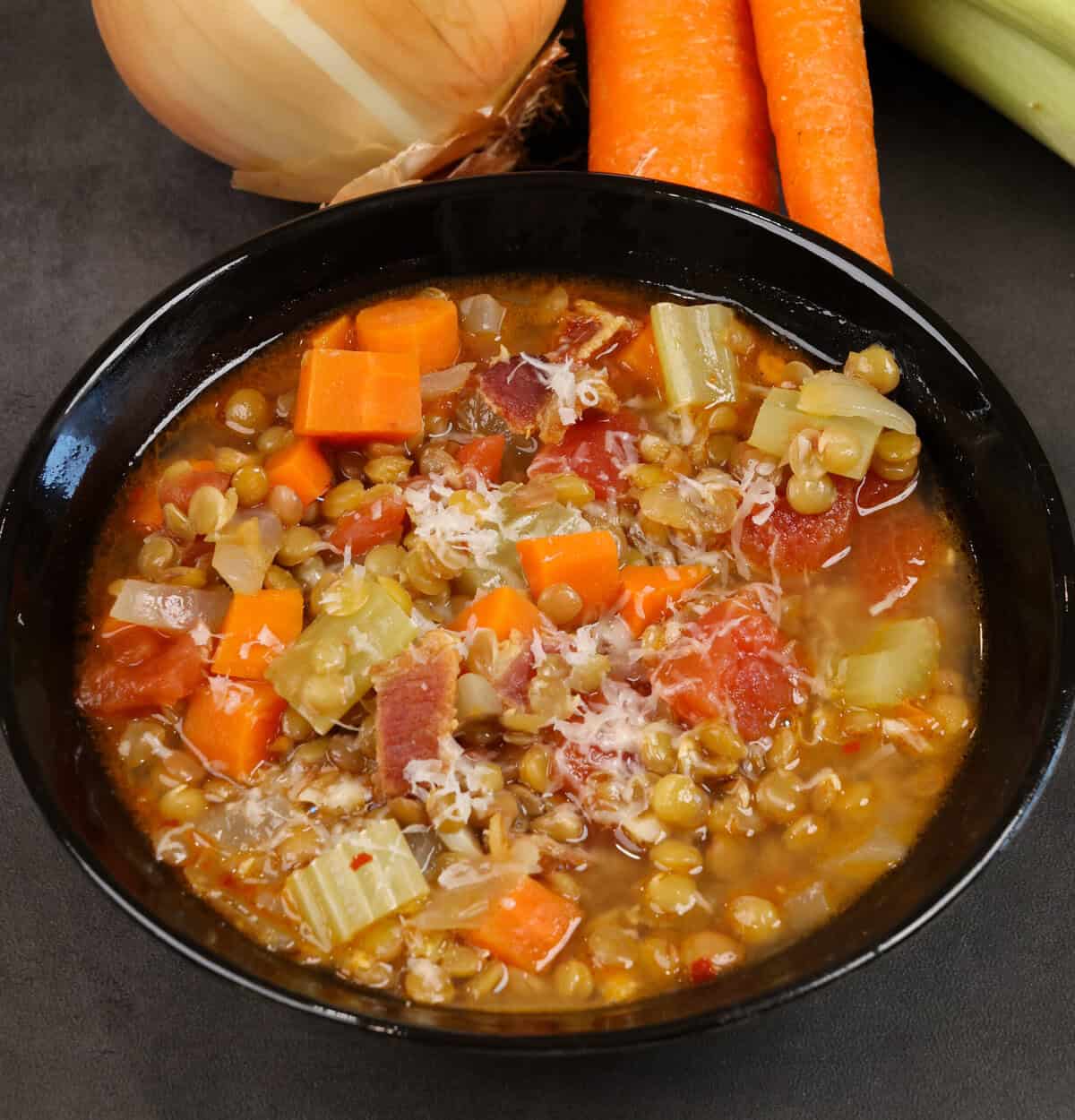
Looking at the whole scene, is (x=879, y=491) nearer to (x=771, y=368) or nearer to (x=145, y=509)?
(x=771, y=368)

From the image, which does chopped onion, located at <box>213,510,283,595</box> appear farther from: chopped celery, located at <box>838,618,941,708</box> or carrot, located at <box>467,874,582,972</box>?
chopped celery, located at <box>838,618,941,708</box>

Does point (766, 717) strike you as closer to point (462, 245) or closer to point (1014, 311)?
point (462, 245)

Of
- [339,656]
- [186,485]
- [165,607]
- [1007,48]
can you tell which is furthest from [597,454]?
[1007,48]

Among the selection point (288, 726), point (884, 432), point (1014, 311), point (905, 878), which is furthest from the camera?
point (1014, 311)

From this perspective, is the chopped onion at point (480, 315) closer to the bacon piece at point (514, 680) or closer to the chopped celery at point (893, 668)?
the bacon piece at point (514, 680)

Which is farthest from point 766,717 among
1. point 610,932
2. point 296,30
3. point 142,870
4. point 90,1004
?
point 296,30

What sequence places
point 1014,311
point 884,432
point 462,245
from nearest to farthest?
point 884,432, point 462,245, point 1014,311

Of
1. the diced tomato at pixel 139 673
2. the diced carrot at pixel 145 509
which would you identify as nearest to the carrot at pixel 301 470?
the diced carrot at pixel 145 509
